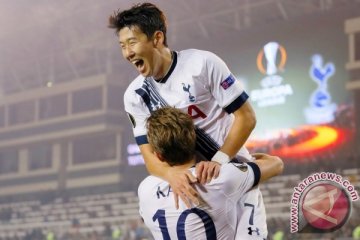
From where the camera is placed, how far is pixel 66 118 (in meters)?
10.2

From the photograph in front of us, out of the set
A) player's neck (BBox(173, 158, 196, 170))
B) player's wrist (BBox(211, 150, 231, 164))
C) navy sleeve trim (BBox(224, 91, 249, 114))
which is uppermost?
navy sleeve trim (BBox(224, 91, 249, 114))

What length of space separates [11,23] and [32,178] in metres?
2.79

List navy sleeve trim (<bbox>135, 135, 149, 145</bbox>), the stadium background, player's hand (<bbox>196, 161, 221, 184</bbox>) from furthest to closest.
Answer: the stadium background, navy sleeve trim (<bbox>135, 135, 149, 145</bbox>), player's hand (<bbox>196, 161, 221, 184</bbox>)

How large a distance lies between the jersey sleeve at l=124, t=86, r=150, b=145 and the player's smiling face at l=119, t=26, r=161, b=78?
0.12 metres

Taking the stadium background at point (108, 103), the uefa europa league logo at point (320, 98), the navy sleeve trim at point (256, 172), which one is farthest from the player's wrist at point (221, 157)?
the uefa europa league logo at point (320, 98)

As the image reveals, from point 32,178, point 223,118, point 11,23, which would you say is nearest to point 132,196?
point 32,178

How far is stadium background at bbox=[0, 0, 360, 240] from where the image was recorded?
7.93 meters

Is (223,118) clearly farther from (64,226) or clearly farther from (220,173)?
(64,226)

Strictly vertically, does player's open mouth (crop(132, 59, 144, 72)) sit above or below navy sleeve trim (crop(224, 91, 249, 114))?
above

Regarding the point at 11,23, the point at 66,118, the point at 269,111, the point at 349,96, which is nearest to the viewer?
the point at 349,96

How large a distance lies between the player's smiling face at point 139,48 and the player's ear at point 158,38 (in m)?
0.01

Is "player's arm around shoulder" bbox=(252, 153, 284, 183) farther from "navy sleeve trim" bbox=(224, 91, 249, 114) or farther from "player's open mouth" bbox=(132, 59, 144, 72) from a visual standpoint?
"player's open mouth" bbox=(132, 59, 144, 72)

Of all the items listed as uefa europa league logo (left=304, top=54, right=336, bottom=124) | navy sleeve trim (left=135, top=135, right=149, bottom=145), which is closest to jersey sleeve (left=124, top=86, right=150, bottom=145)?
navy sleeve trim (left=135, top=135, right=149, bottom=145)

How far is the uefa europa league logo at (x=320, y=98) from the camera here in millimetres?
7828
